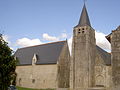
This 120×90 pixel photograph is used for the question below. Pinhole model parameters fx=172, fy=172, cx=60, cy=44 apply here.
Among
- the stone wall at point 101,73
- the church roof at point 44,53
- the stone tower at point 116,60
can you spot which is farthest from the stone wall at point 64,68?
the stone tower at point 116,60

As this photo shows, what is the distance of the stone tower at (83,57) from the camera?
33625mm

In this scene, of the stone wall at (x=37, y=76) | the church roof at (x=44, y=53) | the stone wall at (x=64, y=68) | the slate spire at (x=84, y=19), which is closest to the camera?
the stone wall at (x=37, y=76)

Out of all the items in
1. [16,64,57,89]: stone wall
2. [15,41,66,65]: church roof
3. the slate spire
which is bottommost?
[16,64,57,89]: stone wall

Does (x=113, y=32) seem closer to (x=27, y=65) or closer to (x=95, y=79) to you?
(x=95, y=79)

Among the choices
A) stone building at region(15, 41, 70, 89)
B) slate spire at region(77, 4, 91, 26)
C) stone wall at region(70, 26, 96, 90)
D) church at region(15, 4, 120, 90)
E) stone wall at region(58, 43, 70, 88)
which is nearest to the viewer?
stone wall at region(70, 26, 96, 90)

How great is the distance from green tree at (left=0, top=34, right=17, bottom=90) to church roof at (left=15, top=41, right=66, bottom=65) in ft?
88.9

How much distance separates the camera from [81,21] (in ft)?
124

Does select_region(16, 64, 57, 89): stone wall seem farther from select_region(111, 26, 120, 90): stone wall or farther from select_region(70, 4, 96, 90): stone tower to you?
select_region(111, 26, 120, 90): stone wall

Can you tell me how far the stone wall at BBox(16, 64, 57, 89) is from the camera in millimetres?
36875

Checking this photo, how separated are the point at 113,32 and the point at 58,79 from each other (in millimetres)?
24986

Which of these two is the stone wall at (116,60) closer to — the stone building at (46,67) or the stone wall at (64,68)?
the stone building at (46,67)

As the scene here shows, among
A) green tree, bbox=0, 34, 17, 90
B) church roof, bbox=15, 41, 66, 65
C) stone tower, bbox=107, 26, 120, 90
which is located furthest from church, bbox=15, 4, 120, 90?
green tree, bbox=0, 34, 17, 90

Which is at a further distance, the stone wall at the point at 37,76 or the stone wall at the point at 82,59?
the stone wall at the point at 37,76

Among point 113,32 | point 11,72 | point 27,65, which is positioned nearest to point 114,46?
point 113,32
